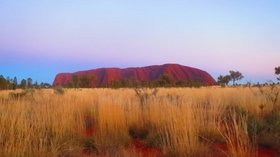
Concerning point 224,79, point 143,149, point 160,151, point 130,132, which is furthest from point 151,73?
point 160,151

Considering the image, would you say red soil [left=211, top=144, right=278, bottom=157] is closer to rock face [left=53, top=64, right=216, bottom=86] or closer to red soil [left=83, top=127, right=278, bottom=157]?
red soil [left=83, top=127, right=278, bottom=157]

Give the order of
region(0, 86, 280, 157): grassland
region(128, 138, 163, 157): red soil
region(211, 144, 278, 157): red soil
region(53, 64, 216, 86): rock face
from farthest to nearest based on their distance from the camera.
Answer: region(53, 64, 216, 86): rock face, region(128, 138, 163, 157): red soil, region(211, 144, 278, 157): red soil, region(0, 86, 280, 157): grassland

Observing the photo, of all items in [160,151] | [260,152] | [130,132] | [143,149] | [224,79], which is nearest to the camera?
[260,152]

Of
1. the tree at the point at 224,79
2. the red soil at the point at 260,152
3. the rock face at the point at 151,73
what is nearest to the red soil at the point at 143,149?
the red soil at the point at 260,152

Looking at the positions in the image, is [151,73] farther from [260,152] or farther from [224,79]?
[260,152]

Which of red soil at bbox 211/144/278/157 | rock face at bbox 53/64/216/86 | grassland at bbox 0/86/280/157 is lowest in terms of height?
red soil at bbox 211/144/278/157

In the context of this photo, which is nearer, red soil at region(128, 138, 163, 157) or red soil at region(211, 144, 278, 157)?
red soil at region(211, 144, 278, 157)

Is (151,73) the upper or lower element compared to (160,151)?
upper

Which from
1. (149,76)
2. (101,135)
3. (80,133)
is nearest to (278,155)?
(101,135)

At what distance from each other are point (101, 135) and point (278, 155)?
11.5ft

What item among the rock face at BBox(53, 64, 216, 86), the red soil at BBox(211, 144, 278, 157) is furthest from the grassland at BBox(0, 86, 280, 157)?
the rock face at BBox(53, 64, 216, 86)

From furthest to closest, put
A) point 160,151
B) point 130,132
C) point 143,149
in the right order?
1. point 130,132
2. point 143,149
3. point 160,151

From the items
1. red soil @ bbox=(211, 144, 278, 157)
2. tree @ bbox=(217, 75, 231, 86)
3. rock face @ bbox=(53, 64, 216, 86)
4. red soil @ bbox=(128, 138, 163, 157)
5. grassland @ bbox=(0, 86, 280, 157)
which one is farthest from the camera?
rock face @ bbox=(53, 64, 216, 86)

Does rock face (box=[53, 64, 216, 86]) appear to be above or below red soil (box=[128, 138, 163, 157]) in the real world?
above
